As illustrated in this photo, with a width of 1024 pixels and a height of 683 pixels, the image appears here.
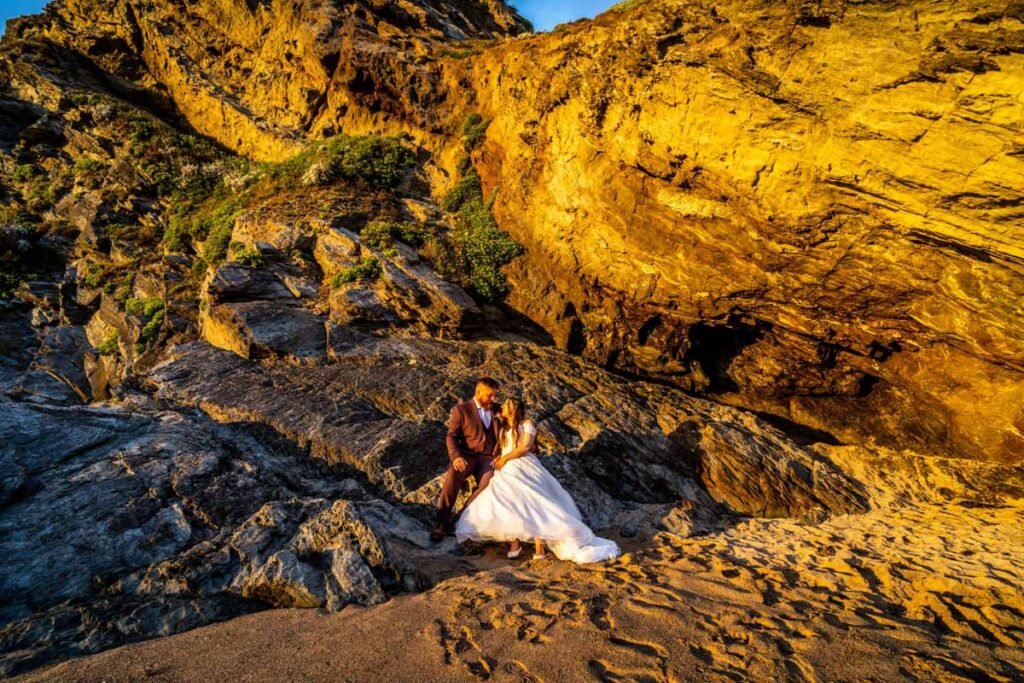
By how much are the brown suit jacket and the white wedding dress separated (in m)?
1.04

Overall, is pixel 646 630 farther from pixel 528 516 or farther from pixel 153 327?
pixel 153 327

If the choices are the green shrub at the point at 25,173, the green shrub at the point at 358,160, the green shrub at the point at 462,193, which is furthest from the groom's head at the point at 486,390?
the green shrub at the point at 25,173

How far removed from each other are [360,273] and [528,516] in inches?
392

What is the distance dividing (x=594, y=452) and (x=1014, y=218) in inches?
326

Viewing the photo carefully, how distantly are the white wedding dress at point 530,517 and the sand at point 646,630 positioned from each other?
0.79 ft

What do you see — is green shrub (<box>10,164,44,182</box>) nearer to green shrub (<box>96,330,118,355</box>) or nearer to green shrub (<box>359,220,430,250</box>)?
green shrub (<box>96,330,118,355</box>)

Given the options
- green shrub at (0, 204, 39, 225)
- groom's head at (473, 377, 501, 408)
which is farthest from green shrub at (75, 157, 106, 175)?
groom's head at (473, 377, 501, 408)

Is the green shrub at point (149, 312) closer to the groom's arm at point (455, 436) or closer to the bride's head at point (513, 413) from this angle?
the groom's arm at point (455, 436)

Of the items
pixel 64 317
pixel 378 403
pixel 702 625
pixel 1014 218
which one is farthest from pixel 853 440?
pixel 64 317

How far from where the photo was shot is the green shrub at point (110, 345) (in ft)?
43.8

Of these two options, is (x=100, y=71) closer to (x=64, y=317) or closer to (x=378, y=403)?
(x=64, y=317)

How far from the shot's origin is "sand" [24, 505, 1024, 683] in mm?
3410

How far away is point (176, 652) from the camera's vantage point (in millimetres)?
3590

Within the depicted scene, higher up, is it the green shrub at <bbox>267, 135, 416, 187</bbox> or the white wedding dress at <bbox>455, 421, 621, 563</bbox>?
the green shrub at <bbox>267, 135, 416, 187</bbox>
